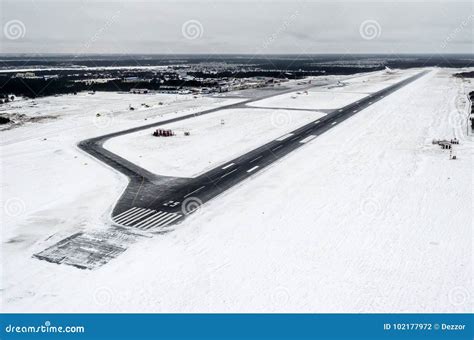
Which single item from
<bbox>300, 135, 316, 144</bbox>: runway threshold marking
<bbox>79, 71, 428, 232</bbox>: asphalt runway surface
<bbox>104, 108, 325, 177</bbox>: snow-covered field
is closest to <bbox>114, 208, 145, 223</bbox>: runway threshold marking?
<bbox>79, 71, 428, 232</bbox>: asphalt runway surface

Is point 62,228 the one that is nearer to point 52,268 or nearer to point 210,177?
point 52,268

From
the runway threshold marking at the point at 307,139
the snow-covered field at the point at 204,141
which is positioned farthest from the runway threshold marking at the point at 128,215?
the runway threshold marking at the point at 307,139

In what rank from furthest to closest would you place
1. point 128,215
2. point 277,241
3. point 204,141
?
point 204,141
point 128,215
point 277,241

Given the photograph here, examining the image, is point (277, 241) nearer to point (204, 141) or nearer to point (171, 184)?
point (171, 184)

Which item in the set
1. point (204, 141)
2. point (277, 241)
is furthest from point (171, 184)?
point (204, 141)

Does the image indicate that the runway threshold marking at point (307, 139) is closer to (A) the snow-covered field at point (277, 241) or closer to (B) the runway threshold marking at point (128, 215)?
(A) the snow-covered field at point (277, 241)

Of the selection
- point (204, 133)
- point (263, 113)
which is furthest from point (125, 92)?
point (204, 133)
